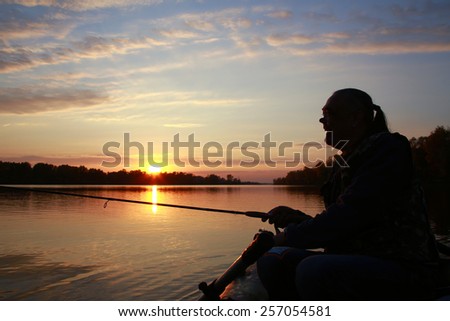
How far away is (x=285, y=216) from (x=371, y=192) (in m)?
1.28

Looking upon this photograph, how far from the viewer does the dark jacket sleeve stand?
3125 mm

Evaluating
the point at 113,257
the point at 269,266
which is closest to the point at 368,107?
the point at 269,266

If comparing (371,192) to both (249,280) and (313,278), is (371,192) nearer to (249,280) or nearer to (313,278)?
(313,278)

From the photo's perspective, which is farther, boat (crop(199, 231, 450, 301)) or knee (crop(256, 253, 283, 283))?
knee (crop(256, 253, 283, 283))

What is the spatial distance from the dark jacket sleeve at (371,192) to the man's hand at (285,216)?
828 millimetres

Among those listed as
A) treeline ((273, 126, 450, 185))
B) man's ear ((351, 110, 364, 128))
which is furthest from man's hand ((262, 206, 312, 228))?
treeline ((273, 126, 450, 185))

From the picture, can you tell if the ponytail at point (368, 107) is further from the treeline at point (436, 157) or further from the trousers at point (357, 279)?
the treeline at point (436, 157)

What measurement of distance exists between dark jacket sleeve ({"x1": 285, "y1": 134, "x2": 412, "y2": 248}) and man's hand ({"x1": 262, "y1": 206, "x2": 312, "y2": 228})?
828 mm

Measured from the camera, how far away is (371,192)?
123 inches

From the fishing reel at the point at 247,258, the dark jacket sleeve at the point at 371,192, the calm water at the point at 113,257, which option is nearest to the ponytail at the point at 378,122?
the dark jacket sleeve at the point at 371,192

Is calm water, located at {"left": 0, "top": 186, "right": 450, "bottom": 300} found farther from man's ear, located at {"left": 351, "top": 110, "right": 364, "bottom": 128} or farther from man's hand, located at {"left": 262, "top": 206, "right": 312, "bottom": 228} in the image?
man's ear, located at {"left": 351, "top": 110, "right": 364, "bottom": 128}

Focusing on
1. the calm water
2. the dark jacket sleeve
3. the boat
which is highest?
the dark jacket sleeve

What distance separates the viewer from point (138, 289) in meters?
10.8
